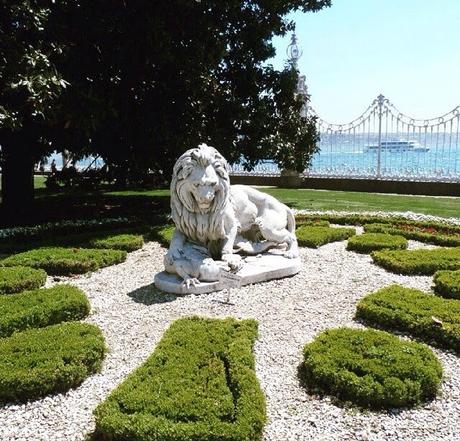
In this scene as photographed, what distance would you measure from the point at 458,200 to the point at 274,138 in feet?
21.7

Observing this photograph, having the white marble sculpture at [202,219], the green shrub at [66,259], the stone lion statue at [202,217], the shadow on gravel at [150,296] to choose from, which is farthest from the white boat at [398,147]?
the shadow on gravel at [150,296]

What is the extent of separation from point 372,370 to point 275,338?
4.21 ft

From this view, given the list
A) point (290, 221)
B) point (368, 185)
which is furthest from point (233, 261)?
point (368, 185)

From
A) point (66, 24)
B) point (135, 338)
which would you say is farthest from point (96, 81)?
point (135, 338)

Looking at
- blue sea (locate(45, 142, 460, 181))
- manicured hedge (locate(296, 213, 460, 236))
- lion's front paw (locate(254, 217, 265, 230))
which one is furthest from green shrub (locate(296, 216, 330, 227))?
blue sea (locate(45, 142, 460, 181))

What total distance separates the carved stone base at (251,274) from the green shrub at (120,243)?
2.49 metres

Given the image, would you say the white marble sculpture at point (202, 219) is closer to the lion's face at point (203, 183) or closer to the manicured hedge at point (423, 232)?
the lion's face at point (203, 183)

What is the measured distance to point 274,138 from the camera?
15.0 m

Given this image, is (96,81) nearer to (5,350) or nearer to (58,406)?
(5,350)

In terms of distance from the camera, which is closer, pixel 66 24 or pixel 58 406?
pixel 58 406

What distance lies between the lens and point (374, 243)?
9.13 metres

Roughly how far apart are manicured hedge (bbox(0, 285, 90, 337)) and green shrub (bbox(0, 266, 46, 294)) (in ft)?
2.10

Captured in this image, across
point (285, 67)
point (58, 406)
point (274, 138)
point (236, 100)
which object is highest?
point (285, 67)

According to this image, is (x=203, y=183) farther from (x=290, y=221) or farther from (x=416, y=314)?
(x=416, y=314)
